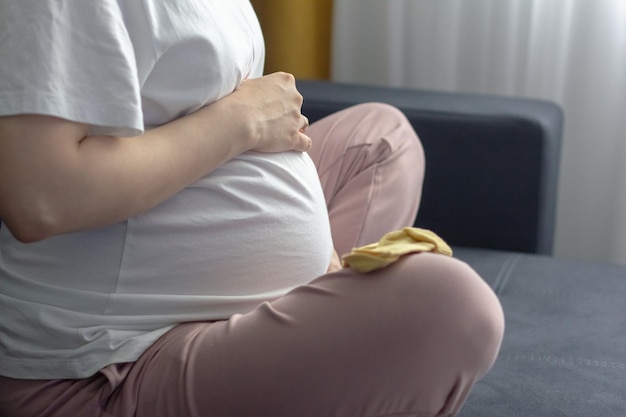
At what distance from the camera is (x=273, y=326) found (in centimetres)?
90

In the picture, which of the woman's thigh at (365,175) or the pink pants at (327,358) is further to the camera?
the woman's thigh at (365,175)

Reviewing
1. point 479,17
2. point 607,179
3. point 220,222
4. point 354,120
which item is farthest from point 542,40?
point 220,222

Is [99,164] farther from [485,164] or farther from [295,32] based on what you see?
[295,32]

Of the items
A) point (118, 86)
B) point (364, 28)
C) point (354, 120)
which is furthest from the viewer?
point (364, 28)

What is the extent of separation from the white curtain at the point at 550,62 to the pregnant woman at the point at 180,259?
1.04 m

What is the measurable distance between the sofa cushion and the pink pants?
26cm

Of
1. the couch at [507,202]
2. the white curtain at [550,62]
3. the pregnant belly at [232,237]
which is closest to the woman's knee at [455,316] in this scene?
the pregnant belly at [232,237]

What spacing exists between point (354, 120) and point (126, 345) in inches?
25.1

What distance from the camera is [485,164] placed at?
5.47 ft

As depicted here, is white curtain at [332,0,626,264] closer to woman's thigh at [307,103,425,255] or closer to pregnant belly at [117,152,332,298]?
woman's thigh at [307,103,425,255]

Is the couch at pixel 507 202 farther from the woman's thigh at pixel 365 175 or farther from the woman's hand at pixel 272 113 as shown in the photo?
the woman's hand at pixel 272 113

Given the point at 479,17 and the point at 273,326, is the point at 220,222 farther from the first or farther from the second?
the point at 479,17

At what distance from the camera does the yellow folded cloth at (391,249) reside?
0.88m

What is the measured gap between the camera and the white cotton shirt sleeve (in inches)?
31.9
